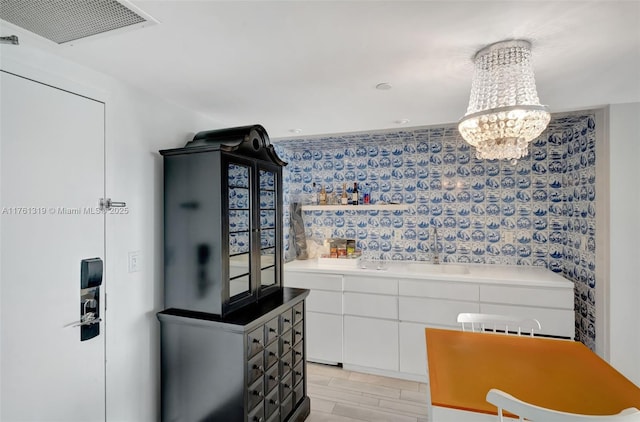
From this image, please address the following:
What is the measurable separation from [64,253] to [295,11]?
1541 mm

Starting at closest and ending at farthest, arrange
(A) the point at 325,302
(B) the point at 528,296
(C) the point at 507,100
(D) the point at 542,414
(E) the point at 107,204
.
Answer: (D) the point at 542,414
(C) the point at 507,100
(E) the point at 107,204
(B) the point at 528,296
(A) the point at 325,302

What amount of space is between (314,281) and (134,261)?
1.80 meters

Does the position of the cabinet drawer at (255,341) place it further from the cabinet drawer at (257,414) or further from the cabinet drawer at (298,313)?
the cabinet drawer at (298,313)

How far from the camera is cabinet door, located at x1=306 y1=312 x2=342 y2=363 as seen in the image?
3.30 meters

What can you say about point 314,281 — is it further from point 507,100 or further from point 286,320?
point 507,100

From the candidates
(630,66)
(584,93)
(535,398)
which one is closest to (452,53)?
(630,66)

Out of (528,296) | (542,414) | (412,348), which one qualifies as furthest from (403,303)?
(542,414)

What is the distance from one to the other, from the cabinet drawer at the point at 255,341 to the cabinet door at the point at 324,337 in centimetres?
141

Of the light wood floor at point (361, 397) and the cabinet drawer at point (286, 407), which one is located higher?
the cabinet drawer at point (286, 407)

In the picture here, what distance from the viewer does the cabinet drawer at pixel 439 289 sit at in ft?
9.57

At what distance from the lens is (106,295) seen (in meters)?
1.82

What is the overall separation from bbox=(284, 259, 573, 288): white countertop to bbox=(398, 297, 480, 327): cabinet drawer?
21cm

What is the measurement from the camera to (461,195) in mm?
3590

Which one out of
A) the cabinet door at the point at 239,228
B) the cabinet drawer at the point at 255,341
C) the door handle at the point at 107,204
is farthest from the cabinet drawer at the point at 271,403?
the door handle at the point at 107,204
